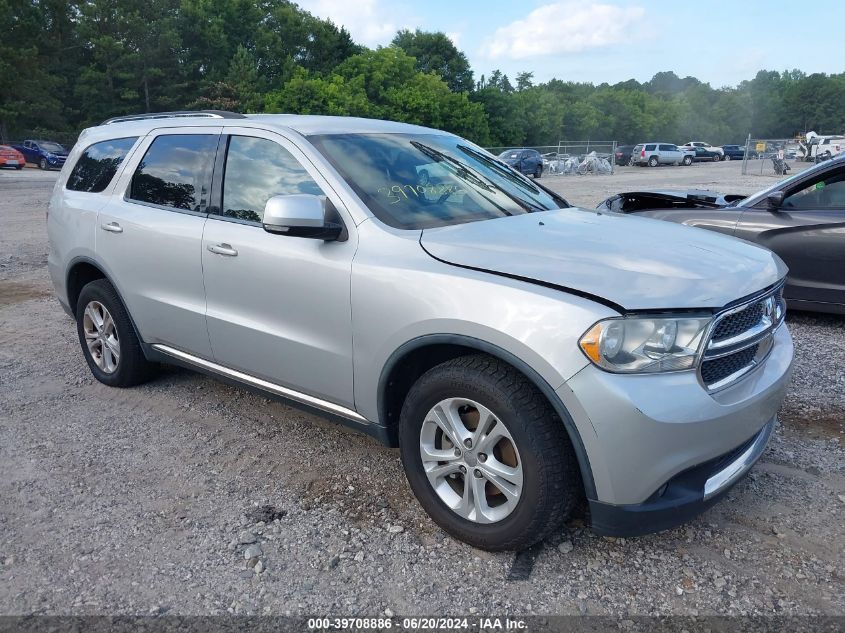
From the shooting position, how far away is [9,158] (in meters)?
33.6

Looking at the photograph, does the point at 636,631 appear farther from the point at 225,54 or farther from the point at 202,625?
the point at 225,54

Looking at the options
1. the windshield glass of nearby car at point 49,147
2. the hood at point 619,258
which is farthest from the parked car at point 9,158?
the hood at point 619,258

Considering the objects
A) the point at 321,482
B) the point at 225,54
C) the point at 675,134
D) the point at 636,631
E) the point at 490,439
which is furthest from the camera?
the point at 675,134

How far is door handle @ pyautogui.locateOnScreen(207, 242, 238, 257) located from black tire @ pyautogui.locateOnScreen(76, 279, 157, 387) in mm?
1167

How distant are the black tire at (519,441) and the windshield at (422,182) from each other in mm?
808

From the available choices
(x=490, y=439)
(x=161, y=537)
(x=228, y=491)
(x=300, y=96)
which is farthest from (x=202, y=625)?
(x=300, y=96)

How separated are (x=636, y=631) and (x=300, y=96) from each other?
47.3 metres

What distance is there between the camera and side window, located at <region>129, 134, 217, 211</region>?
3.97 m

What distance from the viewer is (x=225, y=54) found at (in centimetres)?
5666

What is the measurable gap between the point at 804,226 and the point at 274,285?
472cm

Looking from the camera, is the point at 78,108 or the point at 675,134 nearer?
the point at 78,108

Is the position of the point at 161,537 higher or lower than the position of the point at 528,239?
lower

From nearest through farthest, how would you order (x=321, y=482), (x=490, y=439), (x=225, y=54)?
(x=490, y=439), (x=321, y=482), (x=225, y=54)

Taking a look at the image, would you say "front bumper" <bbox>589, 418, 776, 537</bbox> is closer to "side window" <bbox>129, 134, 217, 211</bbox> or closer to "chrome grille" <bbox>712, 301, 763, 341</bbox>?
"chrome grille" <bbox>712, 301, 763, 341</bbox>
